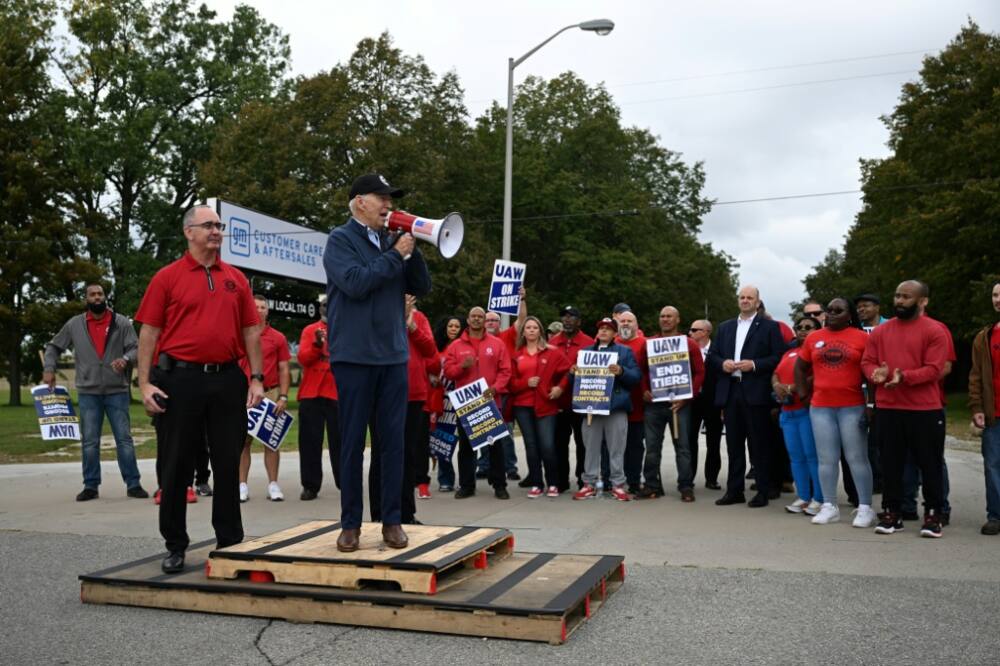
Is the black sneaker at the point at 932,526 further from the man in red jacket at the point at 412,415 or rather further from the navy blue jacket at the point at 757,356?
the man in red jacket at the point at 412,415

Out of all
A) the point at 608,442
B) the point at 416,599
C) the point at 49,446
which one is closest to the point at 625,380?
the point at 608,442

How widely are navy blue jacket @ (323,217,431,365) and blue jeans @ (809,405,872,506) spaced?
4656 millimetres

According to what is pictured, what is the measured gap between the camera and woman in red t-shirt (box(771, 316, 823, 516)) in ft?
30.4

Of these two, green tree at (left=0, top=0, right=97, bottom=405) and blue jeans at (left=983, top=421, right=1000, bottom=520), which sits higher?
green tree at (left=0, top=0, right=97, bottom=405)

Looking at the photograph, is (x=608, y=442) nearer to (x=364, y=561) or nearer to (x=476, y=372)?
(x=476, y=372)

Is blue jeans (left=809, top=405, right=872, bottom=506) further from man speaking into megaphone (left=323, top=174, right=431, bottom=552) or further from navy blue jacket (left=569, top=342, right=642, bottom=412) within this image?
man speaking into megaphone (left=323, top=174, right=431, bottom=552)

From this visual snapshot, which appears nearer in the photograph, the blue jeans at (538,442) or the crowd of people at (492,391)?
the crowd of people at (492,391)

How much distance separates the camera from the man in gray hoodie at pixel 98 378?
10203 millimetres

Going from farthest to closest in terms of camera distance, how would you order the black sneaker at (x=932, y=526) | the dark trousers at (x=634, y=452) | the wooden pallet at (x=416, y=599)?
the dark trousers at (x=634, y=452) → the black sneaker at (x=932, y=526) → the wooden pallet at (x=416, y=599)

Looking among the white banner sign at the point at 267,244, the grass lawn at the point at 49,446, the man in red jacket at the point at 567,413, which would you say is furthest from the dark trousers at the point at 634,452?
the white banner sign at the point at 267,244

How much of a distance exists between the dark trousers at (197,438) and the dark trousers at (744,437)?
5.67 metres

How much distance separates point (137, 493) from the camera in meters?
10.4

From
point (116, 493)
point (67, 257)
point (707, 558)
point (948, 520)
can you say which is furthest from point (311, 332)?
point (67, 257)

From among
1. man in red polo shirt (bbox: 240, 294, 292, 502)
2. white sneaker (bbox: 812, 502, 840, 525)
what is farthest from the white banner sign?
white sneaker (bbox: 812, 502, 840, 525)
